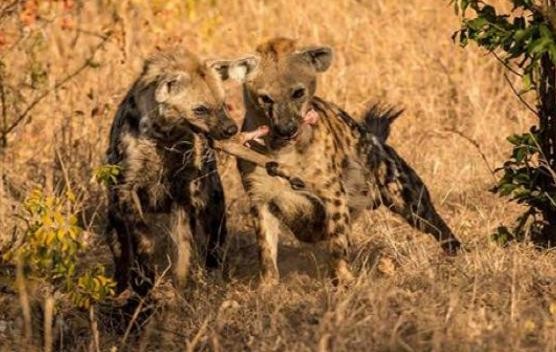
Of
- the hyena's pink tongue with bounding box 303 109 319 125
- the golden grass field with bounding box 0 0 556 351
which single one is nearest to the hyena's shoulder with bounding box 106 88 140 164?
the golden grass field with bounding box 0 0 556 351

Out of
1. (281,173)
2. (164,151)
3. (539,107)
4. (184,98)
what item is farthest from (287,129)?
(539,107)

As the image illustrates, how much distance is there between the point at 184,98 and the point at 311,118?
72 centimetres

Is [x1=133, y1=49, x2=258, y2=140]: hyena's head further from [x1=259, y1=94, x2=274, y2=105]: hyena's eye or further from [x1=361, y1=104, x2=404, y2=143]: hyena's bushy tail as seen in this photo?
[x1=361, y1=104, x2=404, y2=143]: hyena's bushy tail

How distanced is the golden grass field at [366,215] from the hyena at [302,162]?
17 centimetres

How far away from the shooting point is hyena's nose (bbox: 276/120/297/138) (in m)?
6.49

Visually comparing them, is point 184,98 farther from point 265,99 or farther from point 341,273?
point 341,273

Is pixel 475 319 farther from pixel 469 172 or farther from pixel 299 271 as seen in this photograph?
pixel 469 172

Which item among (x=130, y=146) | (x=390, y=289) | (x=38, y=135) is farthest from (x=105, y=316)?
(x=38, y=135)

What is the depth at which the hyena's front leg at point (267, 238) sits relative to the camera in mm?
6707

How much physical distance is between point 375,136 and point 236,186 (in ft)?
4.85

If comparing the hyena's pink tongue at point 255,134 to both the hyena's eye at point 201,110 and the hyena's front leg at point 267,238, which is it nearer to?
the hyena's eye at point 201,110

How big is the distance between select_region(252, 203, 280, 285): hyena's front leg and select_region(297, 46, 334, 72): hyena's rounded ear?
2.98 ft

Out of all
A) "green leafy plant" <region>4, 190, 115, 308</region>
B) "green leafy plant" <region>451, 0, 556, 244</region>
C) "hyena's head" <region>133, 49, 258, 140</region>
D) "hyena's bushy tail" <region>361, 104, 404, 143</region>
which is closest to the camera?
"green leafy plant" <region>4, 190, 115, 308</region>

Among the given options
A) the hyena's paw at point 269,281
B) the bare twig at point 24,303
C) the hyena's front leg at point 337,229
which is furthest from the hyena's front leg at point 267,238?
the bare twig at point 24,303
